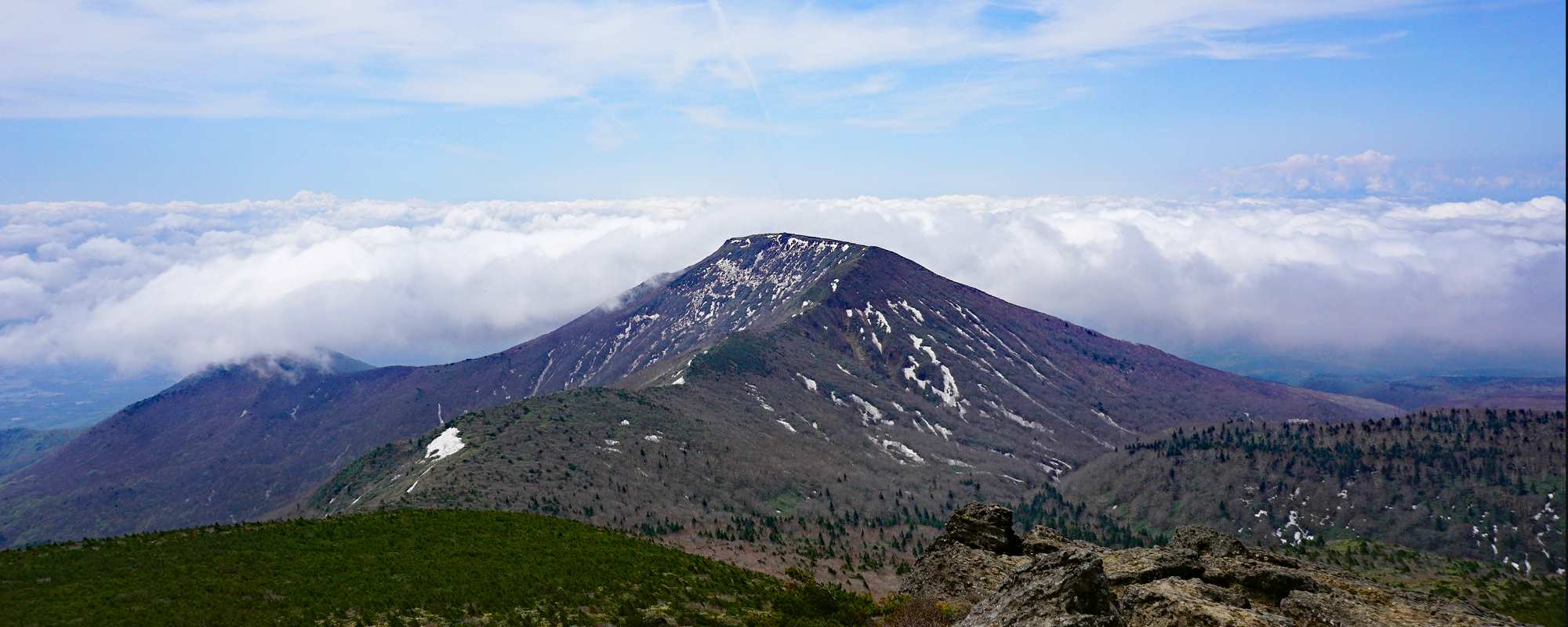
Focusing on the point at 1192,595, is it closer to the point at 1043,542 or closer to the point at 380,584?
the point at 1043,542

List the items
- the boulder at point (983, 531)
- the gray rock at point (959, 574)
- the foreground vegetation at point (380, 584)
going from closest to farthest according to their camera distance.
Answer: the foreground vegetation at point (380, 584) → the gray rock at point (959, 574) → the boulder at point (983, 531)

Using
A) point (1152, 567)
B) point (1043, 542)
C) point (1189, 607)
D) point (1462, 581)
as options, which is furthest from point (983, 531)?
point (1462, 581)

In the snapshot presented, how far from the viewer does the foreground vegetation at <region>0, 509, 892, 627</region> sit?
147 ft

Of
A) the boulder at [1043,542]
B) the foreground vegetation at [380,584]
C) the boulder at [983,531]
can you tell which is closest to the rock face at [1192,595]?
the boulder at [983,531]

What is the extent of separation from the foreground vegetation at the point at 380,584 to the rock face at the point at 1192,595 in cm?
1481

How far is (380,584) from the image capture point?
50875mm

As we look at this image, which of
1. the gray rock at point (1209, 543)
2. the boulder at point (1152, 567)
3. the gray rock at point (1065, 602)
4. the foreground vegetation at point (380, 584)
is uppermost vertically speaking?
the gray rock at point (1065, 602)

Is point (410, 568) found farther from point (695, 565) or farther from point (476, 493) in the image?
point (476, 493)

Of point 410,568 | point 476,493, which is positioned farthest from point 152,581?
point 476,493

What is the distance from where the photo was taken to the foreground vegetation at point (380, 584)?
4478 cm

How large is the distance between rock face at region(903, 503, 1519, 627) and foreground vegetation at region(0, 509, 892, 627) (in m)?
14.8

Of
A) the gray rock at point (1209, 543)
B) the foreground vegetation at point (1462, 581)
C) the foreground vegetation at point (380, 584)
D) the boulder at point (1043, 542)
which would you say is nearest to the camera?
the gray rock at point (1209, 543)

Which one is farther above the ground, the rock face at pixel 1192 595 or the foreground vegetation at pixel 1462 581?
the rock face at pixel 1192 595

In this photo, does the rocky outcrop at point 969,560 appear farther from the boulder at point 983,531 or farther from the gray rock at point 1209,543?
the gray rock at point 1209,543
